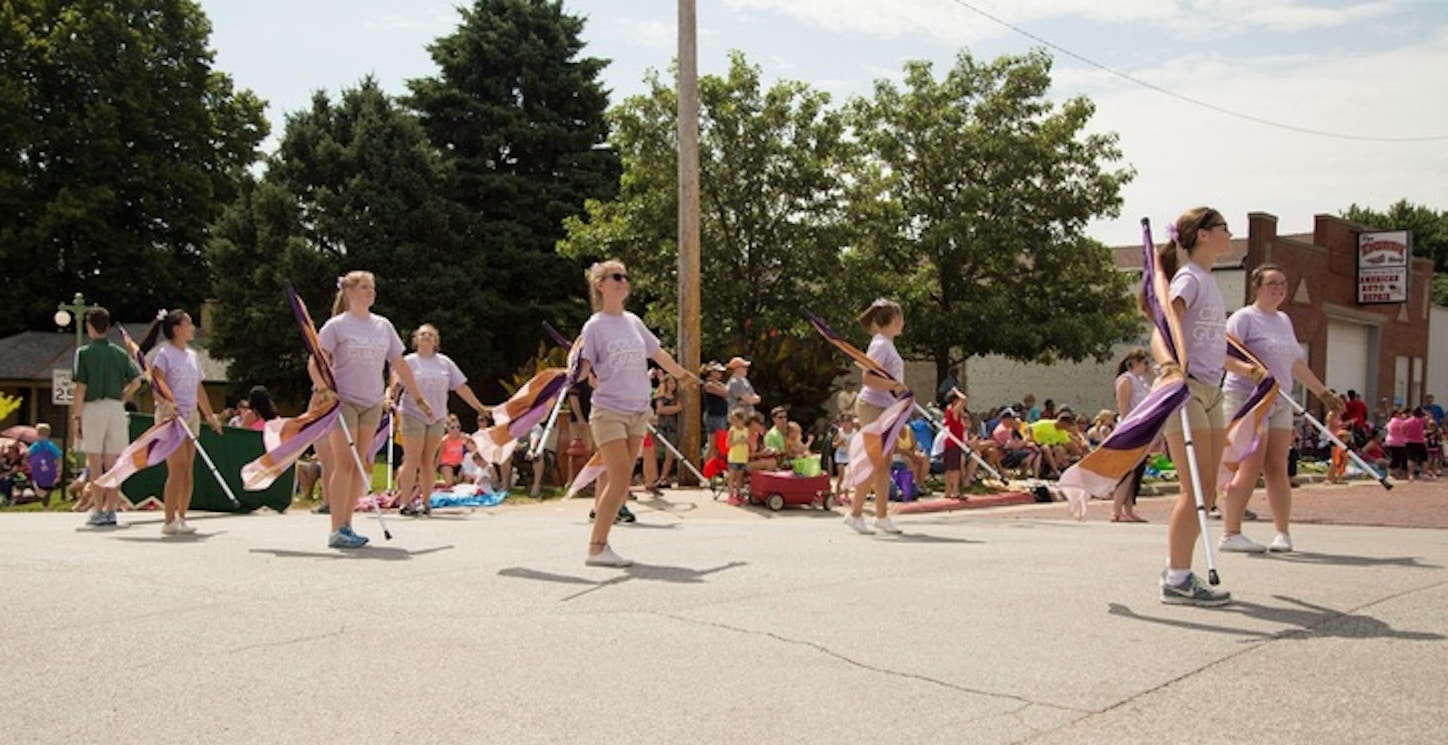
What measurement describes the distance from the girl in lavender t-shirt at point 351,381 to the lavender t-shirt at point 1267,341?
233 inches

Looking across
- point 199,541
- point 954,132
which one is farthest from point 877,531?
point 954,132

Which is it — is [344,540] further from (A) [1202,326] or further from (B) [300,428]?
(A) [1202,326]

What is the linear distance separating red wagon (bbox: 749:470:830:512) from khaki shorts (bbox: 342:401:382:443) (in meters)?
7.10

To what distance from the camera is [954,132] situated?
30516 millimetres

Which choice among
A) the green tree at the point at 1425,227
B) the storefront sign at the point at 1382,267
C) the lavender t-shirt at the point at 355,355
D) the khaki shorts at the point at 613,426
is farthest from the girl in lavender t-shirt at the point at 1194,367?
the green tree at the point at 1425,227

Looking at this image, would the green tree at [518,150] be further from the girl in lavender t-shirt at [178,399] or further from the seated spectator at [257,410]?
the girl in lavender t-shirt at [178,399]

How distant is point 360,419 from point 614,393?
2227mm

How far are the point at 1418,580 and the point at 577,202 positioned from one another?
34.6 m

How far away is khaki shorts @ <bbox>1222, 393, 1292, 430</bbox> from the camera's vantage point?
30.5 ft

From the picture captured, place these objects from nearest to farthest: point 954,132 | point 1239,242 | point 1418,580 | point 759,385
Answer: point 1418,580 → point 759,385 → point 954,132 → point 1239,242

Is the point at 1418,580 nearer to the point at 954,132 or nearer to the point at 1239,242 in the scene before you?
the point at 954,132

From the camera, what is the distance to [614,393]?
27.7 feet

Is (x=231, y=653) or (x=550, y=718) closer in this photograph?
(x=550, y=718)

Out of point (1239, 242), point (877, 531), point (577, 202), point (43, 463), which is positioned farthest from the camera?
point (1239, 242)
